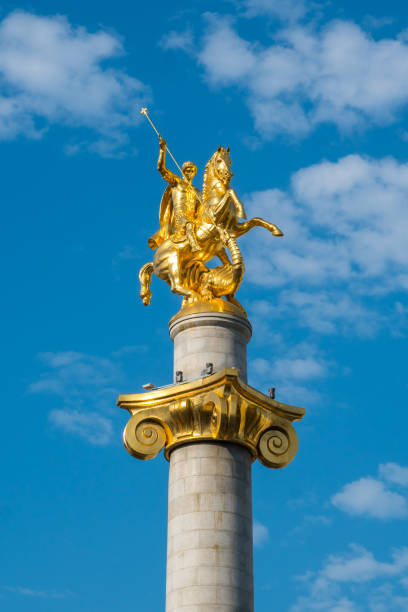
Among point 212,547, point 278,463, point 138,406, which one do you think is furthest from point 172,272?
point 212,547

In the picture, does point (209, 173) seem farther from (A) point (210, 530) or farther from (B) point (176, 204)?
(A) point (210, 530)

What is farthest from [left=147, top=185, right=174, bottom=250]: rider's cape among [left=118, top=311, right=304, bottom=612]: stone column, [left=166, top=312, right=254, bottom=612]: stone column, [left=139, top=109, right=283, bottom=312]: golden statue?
[left=166, top=312, right=254, bottom=612]: stone column

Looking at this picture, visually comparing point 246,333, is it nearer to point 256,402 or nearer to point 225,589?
point 256,402

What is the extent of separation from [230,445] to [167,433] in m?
2.18

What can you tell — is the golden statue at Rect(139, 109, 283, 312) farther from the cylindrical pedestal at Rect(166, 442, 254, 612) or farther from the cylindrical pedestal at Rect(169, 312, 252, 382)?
the cylindrical pedestal at Rect(166, 442, 254, 612)

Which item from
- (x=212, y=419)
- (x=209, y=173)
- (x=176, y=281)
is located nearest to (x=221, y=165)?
(x=209, y=173)

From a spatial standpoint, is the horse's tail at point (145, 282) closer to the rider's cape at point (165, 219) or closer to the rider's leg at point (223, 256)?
the rider's cape at point (165, 219)

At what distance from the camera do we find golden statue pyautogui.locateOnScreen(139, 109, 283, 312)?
37.6m

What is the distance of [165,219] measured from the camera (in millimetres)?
40094

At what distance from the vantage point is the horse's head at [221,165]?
131 feet

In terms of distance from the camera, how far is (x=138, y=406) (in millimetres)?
35250

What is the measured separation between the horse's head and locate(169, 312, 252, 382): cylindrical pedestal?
6.27 metres

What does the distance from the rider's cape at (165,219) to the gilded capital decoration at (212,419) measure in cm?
722

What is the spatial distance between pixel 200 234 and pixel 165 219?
2042 millimetres
